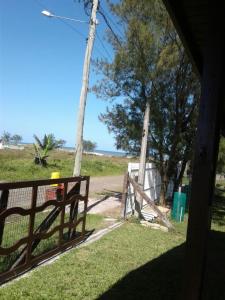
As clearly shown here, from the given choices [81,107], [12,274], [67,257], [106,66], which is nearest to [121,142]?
[106,66]

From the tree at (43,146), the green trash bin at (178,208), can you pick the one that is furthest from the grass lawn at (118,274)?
the tree at (43,146)

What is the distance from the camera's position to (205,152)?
311 cm

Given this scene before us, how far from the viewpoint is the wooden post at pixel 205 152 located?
3123 millimetres

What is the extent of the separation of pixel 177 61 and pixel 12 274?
419 inches

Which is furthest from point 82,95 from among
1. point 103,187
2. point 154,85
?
point 103,187

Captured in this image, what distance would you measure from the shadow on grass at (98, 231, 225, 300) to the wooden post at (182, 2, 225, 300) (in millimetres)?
1618

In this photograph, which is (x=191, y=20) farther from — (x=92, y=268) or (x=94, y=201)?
(x=94, y=201)

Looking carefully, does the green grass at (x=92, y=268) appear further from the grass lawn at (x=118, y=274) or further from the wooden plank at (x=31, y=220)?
the wooden plank at (x=31, y=220)

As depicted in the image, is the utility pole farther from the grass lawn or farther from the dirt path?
the dirt path

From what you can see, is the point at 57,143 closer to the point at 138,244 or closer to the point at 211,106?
the point at 138,244

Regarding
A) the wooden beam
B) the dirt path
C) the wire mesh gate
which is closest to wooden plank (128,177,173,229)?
the wire mesh gate

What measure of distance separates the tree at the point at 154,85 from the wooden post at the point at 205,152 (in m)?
10.6

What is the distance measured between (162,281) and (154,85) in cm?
945

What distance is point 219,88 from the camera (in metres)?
3.15
